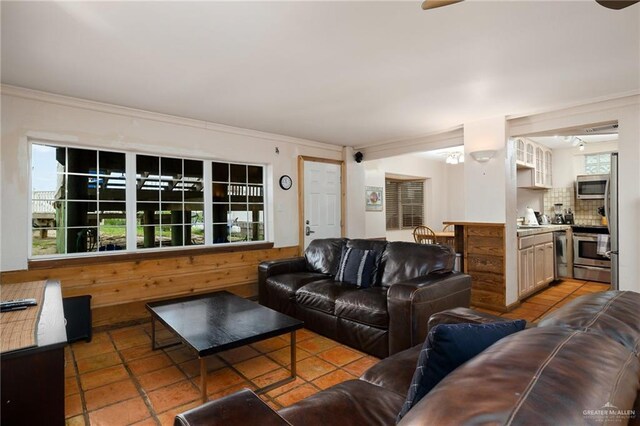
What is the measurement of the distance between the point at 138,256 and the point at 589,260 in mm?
6561

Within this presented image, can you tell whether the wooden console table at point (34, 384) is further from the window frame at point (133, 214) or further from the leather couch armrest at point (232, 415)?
the window frame at point (133, 214)

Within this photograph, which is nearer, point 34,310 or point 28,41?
point 34,310

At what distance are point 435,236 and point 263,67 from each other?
382 cm

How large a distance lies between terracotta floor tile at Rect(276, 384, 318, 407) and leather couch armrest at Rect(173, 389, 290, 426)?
1.20 metres

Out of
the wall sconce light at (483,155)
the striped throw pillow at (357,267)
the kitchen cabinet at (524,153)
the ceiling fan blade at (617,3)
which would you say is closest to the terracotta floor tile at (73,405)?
the striped throw pillow at (357,267)

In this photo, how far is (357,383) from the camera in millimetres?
1448

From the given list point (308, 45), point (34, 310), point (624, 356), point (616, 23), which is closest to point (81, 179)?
point (34, 310)

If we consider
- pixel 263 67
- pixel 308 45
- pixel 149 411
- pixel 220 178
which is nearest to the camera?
pixel 149 411

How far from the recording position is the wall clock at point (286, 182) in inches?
194

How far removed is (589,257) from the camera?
5.25 meters

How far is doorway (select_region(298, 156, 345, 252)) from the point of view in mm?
5184

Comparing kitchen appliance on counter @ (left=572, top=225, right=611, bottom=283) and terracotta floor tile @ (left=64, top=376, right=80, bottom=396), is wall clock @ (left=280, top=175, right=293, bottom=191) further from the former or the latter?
kitchen appliance on counter @ (left=572, top=225, right=611, bottom=283)

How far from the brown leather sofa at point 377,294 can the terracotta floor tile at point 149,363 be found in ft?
4.11

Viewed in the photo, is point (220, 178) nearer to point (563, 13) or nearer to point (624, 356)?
point (563, 13)
